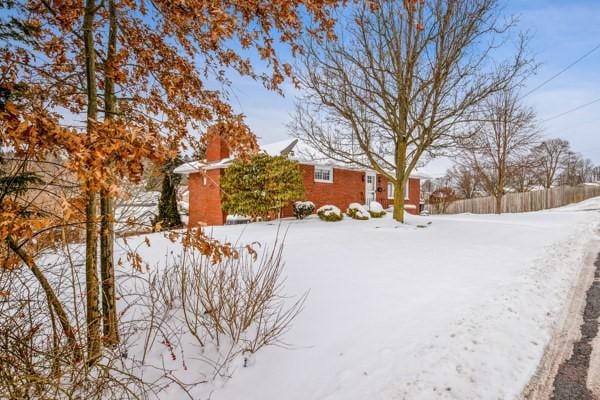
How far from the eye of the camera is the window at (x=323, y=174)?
61.0 feet

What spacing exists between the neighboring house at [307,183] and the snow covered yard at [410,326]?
9.91 m

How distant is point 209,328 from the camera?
13.2 ft

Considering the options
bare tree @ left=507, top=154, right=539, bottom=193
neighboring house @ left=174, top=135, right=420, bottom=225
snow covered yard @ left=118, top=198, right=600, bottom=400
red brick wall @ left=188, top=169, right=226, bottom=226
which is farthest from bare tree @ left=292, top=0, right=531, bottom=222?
bare tree @ left=507, top=154, right=539, bottom=193

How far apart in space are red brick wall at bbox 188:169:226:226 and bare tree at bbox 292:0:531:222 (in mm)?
6595

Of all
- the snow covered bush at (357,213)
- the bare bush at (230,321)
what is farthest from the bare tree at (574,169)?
the bare bush at (230,321)

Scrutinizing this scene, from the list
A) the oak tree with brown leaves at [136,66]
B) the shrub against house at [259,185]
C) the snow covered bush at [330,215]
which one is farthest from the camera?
the shrub against house at [259,185]

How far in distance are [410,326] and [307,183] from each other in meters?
14.3

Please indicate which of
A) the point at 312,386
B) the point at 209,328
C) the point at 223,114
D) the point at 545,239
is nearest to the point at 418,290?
the point at 312,386

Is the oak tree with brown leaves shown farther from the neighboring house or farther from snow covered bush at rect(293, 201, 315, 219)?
the neighboring house

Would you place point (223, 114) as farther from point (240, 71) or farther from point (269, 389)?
point (269, 389)

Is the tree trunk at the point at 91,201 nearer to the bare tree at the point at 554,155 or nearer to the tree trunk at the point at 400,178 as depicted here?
the tree trunk at the point at 400,178

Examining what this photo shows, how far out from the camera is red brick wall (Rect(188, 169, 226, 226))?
17.1 metres

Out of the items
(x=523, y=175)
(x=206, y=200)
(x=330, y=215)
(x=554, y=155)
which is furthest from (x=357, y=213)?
(x=554, y=155)

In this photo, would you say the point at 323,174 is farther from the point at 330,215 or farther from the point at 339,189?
the point at 330,215
